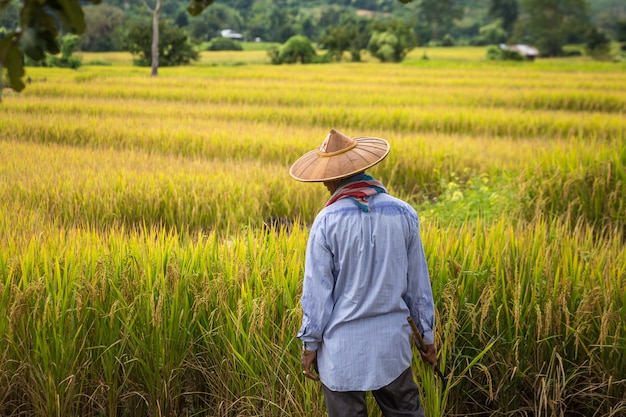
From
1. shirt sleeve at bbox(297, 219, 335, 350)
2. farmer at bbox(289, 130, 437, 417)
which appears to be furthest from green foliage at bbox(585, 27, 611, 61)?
shirt sleeve at bbox(297, 219, 335, 350)

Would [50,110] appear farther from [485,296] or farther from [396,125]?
[485,296]

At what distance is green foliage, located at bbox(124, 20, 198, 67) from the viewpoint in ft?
112

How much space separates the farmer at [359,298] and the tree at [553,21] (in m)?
55.7

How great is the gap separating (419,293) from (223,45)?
176 ft

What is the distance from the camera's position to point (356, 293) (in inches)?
73.5

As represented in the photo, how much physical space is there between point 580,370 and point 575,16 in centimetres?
7053

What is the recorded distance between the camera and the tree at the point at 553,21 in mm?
54906

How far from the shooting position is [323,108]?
11.8m

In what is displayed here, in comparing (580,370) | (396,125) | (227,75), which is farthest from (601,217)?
(227,75)

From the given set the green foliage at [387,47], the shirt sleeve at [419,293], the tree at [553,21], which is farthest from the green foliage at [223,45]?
the shirt sleeve at [419,293]

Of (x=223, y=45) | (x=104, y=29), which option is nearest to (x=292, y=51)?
(x=104, y=29)

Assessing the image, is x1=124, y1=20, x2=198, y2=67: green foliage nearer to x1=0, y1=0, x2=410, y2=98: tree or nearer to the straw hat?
the straw hat

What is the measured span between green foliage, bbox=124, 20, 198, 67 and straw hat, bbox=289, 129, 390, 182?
33.7m

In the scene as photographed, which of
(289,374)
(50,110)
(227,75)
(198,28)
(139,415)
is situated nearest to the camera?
(289,374)
